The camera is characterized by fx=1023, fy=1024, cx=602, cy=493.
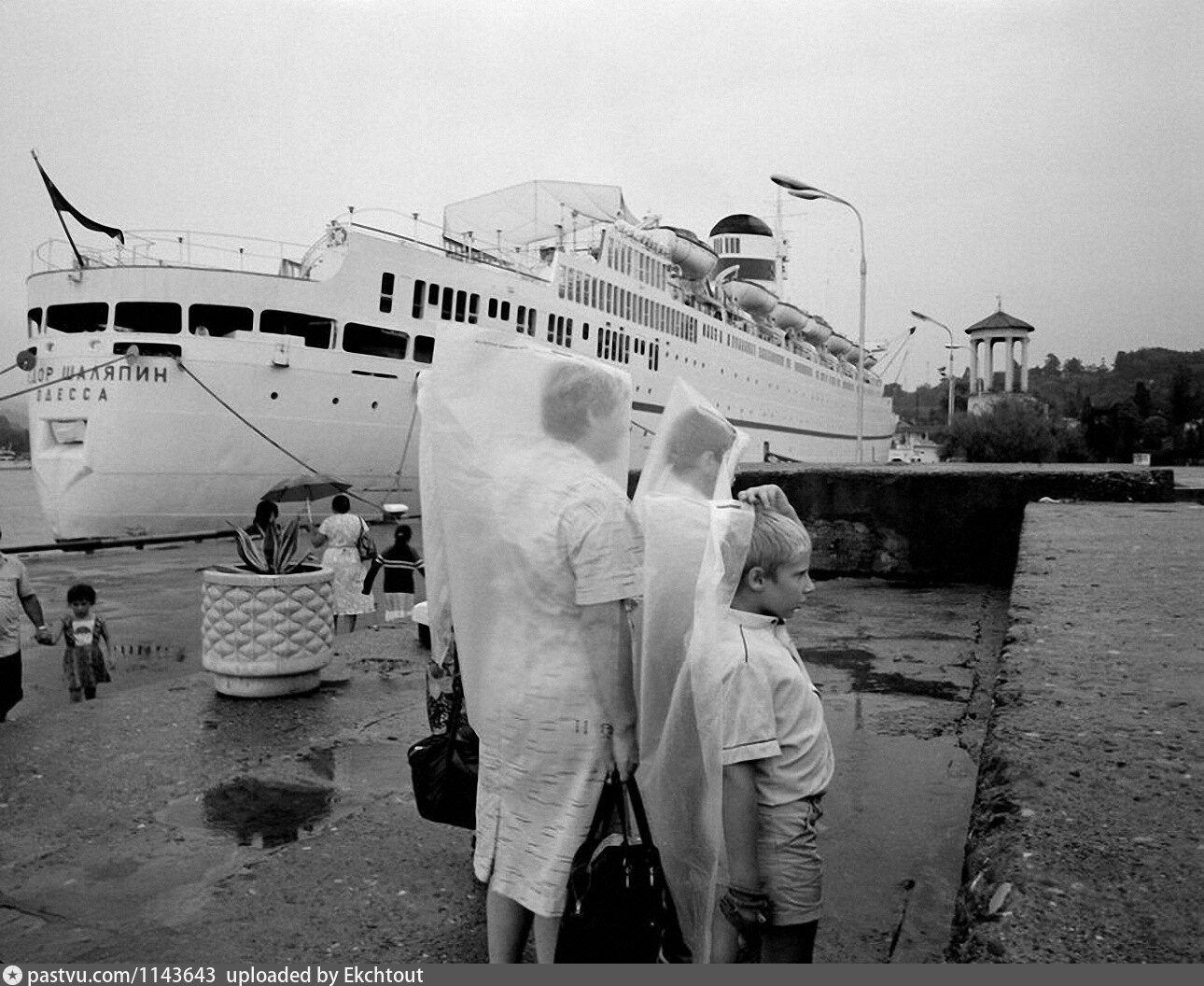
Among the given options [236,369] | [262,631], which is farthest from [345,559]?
[236,369]

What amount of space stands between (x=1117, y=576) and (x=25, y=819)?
4132 millimetres

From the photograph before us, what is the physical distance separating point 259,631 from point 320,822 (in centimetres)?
181

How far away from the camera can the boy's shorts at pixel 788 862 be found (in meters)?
1.96

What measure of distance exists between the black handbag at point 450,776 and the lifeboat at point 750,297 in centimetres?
3990

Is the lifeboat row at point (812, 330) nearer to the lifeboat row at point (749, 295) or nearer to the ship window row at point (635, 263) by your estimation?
the lifeboat row at point (749, 295)

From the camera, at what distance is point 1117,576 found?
410 cm

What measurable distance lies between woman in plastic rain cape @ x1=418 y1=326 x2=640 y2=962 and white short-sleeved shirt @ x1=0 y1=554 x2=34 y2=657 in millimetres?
3782

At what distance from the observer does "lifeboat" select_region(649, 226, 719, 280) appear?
33531 millimetres

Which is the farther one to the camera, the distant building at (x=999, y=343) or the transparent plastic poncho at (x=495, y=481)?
the distant building at (x=999, y=343)

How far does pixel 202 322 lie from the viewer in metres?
21.1

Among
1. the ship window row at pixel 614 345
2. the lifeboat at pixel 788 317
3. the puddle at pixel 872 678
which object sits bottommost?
the puddle at pixel 872 678

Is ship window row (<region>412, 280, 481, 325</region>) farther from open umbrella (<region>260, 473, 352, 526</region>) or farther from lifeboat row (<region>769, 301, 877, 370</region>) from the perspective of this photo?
lifeboat row (<region>769, 301, 877, 370</region>)

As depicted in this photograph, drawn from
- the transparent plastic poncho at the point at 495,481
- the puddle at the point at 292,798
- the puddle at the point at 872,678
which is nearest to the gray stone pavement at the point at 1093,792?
the transparent plastic poncho at the point at 495,481

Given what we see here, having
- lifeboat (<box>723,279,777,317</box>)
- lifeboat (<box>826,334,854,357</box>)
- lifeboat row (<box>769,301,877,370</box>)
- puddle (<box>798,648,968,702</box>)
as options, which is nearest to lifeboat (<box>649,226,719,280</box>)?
lifeboat (<box>723,279,777,317</box>)
